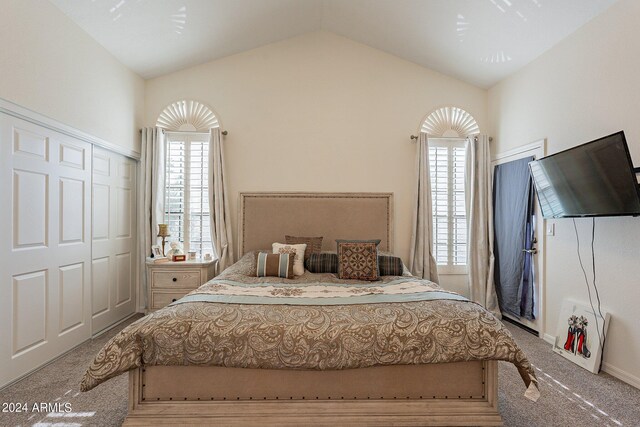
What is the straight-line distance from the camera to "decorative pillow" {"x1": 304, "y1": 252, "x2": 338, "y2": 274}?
3406 mm

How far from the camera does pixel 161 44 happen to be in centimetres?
360

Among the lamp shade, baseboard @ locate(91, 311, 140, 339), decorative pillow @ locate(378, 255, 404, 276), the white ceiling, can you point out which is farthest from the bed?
the white ceiling

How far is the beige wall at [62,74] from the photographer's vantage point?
2416mm

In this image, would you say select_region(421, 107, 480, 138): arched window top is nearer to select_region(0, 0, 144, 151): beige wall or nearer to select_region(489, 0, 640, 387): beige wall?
select_region(489, 0, 640, 387): beige wall

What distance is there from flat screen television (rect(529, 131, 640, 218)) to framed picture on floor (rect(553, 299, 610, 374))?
2.89 feet

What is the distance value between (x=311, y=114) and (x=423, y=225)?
2045 mm

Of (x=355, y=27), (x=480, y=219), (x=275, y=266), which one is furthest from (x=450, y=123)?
(x=275, y=266)

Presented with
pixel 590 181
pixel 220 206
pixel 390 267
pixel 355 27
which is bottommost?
pixel 390 267

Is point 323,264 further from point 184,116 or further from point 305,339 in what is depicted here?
point 184,116

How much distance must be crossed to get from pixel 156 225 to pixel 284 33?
292 centimetres

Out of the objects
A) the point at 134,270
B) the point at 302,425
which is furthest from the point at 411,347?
the point at 134,270

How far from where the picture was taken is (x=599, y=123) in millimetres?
2771

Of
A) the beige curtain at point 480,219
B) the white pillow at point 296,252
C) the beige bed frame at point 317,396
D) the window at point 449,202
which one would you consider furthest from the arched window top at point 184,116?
the beige curtain at point 480,219

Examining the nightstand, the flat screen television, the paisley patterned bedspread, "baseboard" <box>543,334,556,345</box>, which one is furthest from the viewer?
the nightstand
